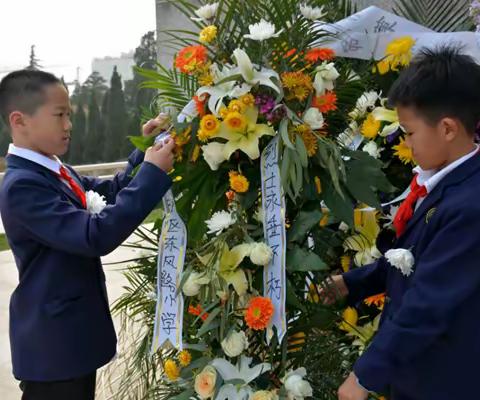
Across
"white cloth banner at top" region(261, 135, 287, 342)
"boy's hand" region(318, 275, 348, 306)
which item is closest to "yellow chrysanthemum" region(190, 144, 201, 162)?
"white cloth banner at top" region(261, 135, 287, 342)

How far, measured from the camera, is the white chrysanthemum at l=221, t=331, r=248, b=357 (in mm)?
1339

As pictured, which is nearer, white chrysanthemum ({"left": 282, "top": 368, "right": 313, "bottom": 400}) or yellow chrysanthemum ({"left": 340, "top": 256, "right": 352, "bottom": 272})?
white chrysanthemum ({"left": 282, "top": 368, "right": 313, "bottom": 400})

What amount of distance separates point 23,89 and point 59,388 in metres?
0.86

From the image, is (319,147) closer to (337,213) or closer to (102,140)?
(337,213)

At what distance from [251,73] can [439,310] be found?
630 mm

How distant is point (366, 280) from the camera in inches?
60.5

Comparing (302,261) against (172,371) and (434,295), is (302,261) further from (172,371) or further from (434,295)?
(172,371)

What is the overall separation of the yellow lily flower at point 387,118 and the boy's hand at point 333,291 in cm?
46

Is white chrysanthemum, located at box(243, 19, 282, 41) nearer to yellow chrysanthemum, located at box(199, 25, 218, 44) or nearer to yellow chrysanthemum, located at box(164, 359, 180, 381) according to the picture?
yellow chrysanthemum, located at box(199, 25, 218, 44)

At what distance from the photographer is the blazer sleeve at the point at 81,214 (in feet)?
4.76

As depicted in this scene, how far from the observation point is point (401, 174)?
1.84 m

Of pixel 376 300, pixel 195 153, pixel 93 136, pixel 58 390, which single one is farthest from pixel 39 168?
pixel 93 136

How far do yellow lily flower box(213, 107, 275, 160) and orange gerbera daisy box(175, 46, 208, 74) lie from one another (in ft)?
0.52

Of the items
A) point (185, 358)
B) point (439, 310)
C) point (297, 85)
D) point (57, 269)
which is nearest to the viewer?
point (439, 310)
